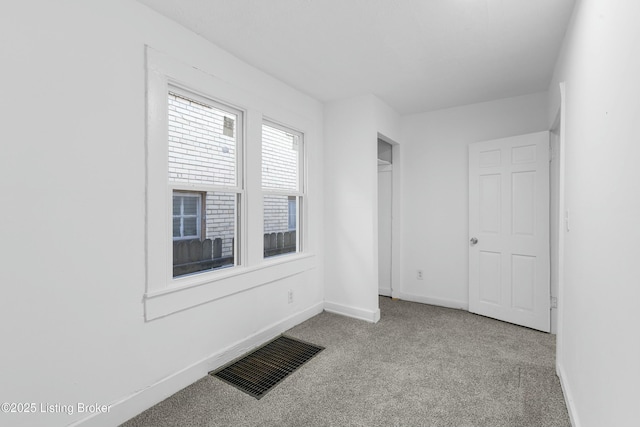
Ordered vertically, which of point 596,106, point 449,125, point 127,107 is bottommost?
point 596,106

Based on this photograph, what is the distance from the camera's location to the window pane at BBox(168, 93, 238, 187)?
220cm

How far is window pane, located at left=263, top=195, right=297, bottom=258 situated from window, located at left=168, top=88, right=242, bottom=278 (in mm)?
430

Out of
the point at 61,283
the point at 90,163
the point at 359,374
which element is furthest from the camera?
the point at 359,374

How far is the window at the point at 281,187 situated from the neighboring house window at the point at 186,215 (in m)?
0.73

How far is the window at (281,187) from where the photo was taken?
9.89 ft

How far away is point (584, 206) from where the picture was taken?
1.62 metres

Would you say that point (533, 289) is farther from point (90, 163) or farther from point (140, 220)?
point (90, 163)

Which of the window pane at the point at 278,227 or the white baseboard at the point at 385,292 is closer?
the window pane at the point at 278,227

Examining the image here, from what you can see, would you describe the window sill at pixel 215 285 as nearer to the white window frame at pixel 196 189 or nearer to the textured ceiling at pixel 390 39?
the white window frame at pixel 196 189

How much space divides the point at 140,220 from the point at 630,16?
2.41 meters

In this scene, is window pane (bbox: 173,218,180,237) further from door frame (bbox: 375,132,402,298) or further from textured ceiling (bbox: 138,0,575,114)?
door frame (bbox: 375,132,402,298)

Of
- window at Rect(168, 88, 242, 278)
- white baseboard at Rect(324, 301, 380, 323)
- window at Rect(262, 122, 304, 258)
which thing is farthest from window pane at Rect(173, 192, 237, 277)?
white baseboard at Rect(324, 301, 380, 323)

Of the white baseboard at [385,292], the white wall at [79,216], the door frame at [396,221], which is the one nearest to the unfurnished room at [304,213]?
the white wall at [79,216]

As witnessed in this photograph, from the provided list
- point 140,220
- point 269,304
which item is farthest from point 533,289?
point 140,220
